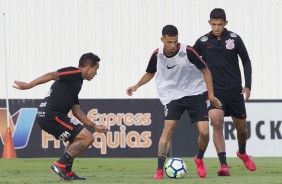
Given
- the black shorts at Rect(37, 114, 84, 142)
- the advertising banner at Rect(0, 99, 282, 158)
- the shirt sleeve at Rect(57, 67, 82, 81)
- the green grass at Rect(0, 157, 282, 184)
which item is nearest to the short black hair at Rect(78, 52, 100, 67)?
the shirt sleeve at Rect(57, 67, 82, 81)

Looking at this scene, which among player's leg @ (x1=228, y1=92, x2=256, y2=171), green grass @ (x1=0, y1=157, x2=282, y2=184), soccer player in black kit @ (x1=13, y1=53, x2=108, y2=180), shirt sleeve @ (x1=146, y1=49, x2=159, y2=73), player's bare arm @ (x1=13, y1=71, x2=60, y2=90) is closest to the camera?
player's bare arm @ (x1=13, y1=71, x2=60, y2=90)

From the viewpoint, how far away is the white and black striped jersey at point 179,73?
13219 mm

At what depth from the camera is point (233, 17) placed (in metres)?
25.9

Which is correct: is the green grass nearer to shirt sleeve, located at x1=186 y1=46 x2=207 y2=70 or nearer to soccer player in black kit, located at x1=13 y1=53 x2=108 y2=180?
soccer player in black kit, located at x1=13 y1=53 x2=108 y2=180

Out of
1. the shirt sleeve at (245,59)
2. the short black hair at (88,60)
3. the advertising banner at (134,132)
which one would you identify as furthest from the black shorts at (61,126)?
the advertising banner at (134,132)

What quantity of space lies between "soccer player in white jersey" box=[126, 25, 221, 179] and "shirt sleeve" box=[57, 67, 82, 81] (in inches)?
42.8

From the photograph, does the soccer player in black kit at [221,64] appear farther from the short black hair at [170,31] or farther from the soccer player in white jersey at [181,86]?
the short black hair at [170,31]

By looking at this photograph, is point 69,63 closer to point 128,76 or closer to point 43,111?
point 128,76

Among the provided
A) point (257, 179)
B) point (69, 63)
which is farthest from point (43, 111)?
point (69, 63)

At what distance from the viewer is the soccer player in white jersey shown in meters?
13.2

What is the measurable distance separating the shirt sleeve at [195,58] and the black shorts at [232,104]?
3.82ft

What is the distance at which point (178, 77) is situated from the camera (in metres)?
13.4

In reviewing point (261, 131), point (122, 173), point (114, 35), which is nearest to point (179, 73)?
point (122, 173)

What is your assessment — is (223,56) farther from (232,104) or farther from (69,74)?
(69,74)
